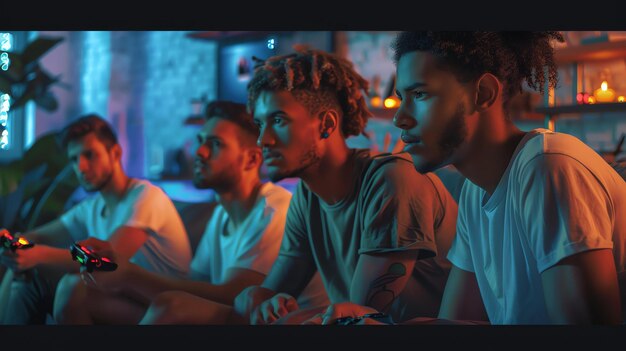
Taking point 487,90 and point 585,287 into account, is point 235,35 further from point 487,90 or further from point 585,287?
point 585,287

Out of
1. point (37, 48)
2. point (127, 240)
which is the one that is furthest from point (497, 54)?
point (37, 48)

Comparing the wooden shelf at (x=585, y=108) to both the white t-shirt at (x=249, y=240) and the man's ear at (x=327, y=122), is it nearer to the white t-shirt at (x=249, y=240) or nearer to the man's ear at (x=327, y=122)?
the man's ear at (x=327, y=122)

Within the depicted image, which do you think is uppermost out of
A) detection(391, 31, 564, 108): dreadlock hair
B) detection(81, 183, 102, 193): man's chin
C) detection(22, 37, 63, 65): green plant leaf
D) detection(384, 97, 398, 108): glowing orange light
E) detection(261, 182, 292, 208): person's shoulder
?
detection(22, 37, 63, 65): green plant leaf

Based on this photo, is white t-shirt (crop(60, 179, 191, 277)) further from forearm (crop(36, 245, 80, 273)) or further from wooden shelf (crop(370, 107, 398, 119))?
wooden shelf (crop(370, 107, 398, 119))

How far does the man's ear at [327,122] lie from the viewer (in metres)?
2.18

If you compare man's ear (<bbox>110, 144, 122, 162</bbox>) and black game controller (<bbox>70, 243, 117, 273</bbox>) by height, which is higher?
man's ear (<bbox>110, 144, 122, 162</bbox>)

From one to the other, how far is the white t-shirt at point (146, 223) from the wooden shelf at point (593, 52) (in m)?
1.21

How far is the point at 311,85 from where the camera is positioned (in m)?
2.18

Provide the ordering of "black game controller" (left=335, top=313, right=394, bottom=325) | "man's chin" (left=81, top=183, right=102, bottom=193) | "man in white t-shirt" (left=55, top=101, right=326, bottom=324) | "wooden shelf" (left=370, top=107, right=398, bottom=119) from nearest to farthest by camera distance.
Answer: "black game controller" (left=335, top=313, right=394, bottom=325) → "wooden shelf" (left=370, top=107, right=398, bottom=119) → "man in white t-shirt" (left=55, top=101, right=326, bottom=324) → "man's chin" (left=81, top=183, right=102, bottom=193)

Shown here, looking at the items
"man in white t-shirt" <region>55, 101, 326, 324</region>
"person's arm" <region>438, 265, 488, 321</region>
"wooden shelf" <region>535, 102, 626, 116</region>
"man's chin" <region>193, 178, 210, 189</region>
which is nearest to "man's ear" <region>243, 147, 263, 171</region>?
"man in white t-shirt" <region>55, 101, 326, 324</region>

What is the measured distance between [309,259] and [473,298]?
0.50 metres

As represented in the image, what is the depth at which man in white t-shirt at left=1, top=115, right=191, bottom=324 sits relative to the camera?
7.81ft

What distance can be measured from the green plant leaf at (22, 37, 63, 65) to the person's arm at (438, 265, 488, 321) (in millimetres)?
1371

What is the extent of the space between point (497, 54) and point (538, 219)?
44 cm
